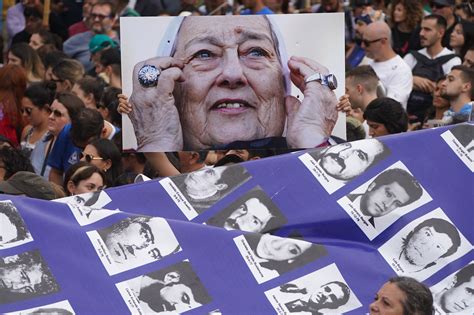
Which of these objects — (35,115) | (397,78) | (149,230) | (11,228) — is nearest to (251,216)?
(149,230)

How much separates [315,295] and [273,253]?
29 centimetres

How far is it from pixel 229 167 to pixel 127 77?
1348mm

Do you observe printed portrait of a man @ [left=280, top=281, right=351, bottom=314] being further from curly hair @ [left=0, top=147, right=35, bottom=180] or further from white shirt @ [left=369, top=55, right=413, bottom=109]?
white shirt @ [left=369, top=55, right=413, bottom=109]

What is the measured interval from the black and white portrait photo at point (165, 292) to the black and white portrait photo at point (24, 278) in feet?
1.03

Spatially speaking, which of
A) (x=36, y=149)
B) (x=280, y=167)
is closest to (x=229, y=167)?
(x=280, y=167)

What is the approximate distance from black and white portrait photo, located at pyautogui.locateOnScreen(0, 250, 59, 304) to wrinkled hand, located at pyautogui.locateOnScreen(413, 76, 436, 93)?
5.81m

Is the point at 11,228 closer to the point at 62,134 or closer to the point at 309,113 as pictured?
the point at 309,113

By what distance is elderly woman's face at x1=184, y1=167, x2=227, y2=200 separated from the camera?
6582mm

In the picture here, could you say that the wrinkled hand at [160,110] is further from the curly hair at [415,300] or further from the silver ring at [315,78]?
the curly hair at [415,300]

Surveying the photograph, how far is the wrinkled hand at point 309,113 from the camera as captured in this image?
25.1 feet

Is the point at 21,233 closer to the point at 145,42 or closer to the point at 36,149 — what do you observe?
the point at 145,42

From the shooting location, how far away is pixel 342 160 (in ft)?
22.1

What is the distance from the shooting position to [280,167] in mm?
6680

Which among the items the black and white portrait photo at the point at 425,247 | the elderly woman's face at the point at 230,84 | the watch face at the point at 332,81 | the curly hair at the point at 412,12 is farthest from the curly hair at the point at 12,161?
the curly hair at the point at 412,12
